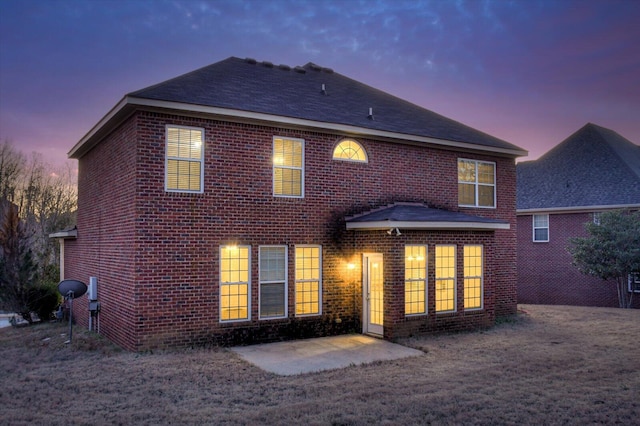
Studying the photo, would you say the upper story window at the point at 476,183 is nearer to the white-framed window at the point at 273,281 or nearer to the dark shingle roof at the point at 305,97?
the dark shingle roof at the point at 305,97

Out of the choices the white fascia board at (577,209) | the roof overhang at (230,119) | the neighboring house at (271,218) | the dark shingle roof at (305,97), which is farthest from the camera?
the white fascia board at (577,209)

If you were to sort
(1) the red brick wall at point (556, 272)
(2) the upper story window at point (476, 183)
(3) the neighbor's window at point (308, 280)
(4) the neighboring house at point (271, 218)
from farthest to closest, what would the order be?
(1) the red brick wall at point (556, 272)
(2) the upper story window at point (476, 183)
(3) the neighbor's window at point (308, 280)
(4) the neighboring house at point (271, 218)

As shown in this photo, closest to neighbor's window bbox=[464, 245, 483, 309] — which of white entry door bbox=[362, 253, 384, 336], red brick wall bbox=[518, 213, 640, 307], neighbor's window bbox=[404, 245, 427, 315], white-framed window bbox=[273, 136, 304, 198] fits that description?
neighbor's window bbox=[404, 245, 427, 315]

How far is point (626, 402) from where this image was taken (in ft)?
22.4

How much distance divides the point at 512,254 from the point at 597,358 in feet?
21.3

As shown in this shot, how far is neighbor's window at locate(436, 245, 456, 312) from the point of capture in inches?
496

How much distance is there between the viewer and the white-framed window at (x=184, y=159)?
10617 mm

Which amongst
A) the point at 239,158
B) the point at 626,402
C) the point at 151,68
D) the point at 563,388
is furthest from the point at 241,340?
the point at 151,68

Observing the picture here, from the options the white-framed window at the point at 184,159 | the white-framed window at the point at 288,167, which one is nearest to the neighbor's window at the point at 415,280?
the white-framed window at the point at 288,167

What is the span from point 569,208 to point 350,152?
1522 cm

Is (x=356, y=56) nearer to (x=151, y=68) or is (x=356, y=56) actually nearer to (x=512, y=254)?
Result: (x=151, y=68)

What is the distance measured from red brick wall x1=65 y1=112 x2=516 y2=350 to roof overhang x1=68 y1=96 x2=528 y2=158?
0.27m

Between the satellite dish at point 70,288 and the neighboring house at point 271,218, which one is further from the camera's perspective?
the satellite dish at point 70,288

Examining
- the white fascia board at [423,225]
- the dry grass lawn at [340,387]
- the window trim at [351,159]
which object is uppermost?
the window trim at [351,159]
